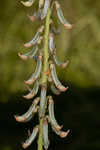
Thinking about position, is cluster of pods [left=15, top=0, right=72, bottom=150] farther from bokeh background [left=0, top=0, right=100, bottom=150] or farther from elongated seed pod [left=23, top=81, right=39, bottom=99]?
→ bokeh background [left=0, top=0, right=100, bottom=150]

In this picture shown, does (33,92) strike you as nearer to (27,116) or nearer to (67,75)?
(27,116)

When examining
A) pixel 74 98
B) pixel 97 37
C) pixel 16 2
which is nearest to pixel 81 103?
pixel 74 98

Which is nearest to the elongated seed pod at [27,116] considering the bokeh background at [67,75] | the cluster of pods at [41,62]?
the cluster of pods at [41,62]

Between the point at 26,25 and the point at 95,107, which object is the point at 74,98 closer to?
the point at 95,107

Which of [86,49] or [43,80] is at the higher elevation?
[43,80]

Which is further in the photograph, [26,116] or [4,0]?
[4,0]

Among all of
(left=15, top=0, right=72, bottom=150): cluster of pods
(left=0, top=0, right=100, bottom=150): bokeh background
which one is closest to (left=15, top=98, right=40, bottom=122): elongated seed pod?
(left=15, top=0, right=72, bottom=150): cluster of pods

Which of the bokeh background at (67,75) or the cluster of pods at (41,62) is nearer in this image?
the cluster of pods at (41,62)

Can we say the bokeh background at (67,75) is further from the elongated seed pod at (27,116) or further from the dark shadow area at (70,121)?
the elongated seed pod at (27,116)
